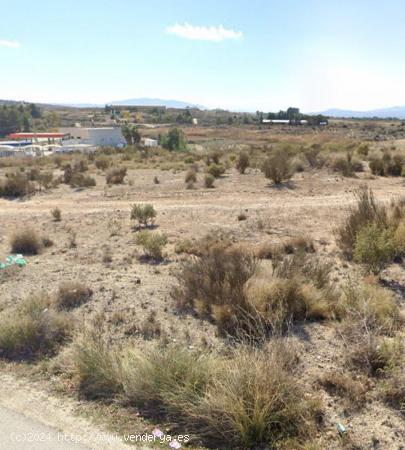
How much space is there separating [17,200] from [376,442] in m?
16.2

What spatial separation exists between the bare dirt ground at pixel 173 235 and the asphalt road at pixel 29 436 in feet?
0.99

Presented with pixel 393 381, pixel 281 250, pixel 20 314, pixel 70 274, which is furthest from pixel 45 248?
pixel 393 381

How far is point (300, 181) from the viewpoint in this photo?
60.7ft

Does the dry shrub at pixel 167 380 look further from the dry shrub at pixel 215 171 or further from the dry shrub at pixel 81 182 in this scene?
the dry shrub at pixel 215 171

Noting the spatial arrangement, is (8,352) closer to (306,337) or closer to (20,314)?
(20,314)

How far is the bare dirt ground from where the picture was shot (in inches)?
201

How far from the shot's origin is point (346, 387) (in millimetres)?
4520

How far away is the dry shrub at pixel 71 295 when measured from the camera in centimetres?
692

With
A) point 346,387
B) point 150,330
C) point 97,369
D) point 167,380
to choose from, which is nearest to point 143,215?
point 150,330

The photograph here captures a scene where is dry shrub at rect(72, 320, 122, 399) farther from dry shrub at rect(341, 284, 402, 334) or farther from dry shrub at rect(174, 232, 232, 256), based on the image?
dry shrub at rect(174, 232, 232, 256)

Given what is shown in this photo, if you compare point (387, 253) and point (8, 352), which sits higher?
point (387, 253)

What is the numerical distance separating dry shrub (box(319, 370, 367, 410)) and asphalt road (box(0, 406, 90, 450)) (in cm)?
253

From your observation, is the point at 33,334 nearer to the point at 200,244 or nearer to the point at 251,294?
the point at 251,294

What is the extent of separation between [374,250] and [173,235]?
523 centimetres
